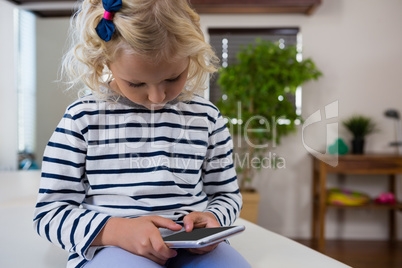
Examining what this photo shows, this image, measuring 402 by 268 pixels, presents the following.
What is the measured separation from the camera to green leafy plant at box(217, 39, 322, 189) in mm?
2953

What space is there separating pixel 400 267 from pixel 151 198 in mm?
2414

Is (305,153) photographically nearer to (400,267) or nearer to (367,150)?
(367,150)

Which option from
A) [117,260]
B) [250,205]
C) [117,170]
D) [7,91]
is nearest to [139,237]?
[117,260]

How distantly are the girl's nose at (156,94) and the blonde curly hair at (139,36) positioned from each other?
0.21 ft

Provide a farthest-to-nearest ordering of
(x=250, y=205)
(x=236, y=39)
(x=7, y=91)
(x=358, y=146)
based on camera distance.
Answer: (x=236, y=39) → (x=7, y=91) → (x=358, y=146) → (x=250, y=205)

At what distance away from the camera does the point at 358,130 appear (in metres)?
3.21

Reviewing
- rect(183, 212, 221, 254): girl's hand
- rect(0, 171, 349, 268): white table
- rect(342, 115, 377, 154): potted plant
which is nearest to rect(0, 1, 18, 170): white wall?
rect(0, 171, 349, 268): white table

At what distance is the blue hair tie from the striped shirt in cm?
17

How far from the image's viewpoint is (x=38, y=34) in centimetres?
359

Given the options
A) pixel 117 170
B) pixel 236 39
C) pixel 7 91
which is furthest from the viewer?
pixel 236 39

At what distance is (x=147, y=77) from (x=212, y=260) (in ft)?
1.21

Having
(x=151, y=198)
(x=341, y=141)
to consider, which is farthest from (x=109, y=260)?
(x=341, y=141)

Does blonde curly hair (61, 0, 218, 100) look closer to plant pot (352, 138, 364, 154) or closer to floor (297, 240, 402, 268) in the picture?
floor (297, 240, 402, 268)

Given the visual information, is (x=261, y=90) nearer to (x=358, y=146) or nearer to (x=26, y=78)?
(x=358, y=146)
